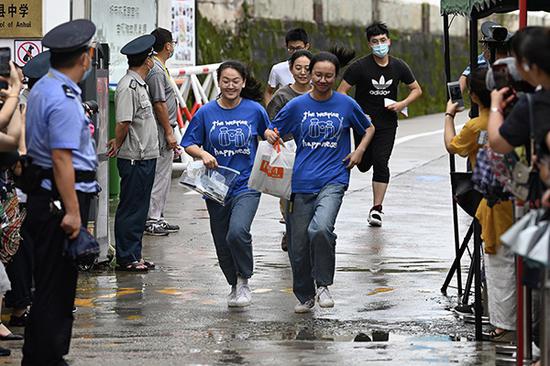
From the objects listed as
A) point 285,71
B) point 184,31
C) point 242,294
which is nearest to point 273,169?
point 242,294

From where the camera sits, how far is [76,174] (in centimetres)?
736

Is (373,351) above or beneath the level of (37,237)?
beneath

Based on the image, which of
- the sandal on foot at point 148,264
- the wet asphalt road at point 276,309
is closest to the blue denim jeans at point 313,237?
A: the wet asphalt road at point 276,309

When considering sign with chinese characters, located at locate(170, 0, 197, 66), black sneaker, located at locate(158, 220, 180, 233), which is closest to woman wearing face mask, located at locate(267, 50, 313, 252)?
black sneaker, located at locate(158, 220, 180, 233)

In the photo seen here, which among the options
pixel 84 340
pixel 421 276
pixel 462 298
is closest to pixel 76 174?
pixel 84 340

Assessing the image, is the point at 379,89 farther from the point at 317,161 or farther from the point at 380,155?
the point at 317,161

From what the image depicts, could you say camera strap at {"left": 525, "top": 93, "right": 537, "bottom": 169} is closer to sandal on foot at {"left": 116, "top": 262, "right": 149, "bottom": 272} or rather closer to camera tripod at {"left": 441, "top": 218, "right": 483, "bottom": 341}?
camera tripod at {"left": 441, "top": 218, "right": 483, "bottom": 341}

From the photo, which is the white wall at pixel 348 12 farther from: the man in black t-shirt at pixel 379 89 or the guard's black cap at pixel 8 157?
the guard's black cap at pixel 8 157

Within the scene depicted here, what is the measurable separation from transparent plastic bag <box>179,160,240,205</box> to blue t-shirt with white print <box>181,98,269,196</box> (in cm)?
7

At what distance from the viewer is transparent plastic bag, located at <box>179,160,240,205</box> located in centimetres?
978

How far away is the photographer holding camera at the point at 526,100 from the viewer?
6266mm

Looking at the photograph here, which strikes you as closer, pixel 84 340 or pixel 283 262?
pixel 84 340

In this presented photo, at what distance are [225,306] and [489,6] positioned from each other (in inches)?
109

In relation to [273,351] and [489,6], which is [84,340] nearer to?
[273,351]
